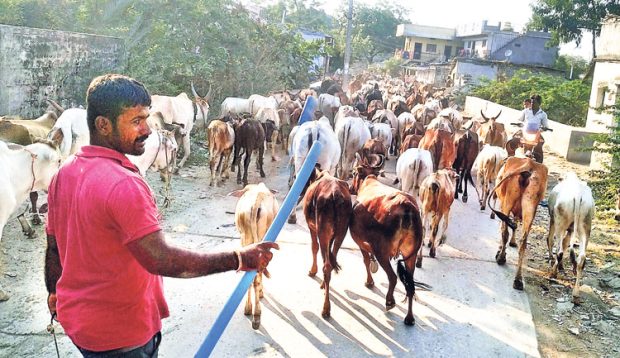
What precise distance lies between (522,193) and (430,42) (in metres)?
51.3

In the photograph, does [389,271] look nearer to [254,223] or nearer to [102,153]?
[254,223]

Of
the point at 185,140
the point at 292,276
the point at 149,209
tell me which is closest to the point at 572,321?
the point at 292,276

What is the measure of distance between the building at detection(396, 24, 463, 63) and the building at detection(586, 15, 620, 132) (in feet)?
124

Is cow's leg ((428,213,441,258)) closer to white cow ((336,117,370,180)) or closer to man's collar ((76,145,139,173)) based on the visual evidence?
white cow ((336,117,370,180))

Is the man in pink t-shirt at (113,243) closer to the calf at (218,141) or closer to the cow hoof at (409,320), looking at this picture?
the cow hoof at (409,320)

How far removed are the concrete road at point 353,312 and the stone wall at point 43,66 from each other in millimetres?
4844

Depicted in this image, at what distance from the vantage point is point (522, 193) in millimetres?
6320

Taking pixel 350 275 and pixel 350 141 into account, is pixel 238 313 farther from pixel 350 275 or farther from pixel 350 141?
pixel 350 141

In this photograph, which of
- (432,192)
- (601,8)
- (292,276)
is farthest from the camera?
(601,8)

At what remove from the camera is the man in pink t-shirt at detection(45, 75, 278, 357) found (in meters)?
1.97

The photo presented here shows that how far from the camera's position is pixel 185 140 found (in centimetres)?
1112

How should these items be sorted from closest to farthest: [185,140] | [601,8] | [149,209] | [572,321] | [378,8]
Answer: [149,209] < [572,321] < [185,140] < [601,8] < [378,8]

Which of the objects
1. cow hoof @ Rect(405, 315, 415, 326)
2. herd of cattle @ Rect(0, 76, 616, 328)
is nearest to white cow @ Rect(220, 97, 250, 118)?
herd of cattle @ Rect(0, 76, 616, 328)

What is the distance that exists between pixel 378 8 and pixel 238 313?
65437 mm
